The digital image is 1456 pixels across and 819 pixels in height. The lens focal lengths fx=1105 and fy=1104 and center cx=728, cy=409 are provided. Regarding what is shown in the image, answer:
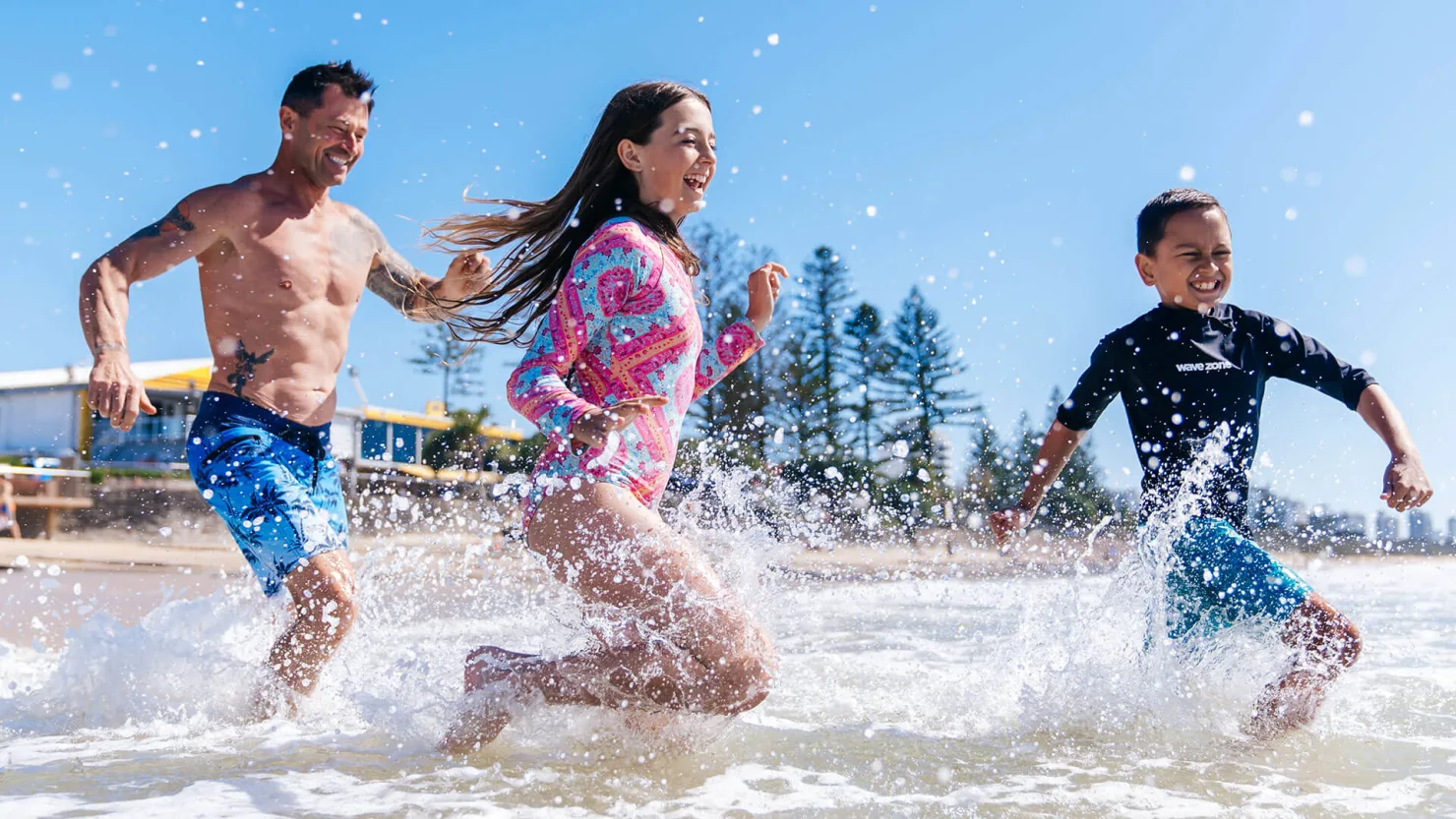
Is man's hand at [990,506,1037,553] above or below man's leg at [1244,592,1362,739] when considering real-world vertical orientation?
above

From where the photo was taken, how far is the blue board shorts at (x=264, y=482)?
3312 mm

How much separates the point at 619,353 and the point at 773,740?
126 cm

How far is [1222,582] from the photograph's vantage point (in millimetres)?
3219

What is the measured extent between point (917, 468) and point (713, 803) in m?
36.7

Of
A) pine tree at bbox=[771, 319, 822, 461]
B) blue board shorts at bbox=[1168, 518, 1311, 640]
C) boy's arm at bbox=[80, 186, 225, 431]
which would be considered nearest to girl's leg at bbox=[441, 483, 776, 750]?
boy's arm at bbox=[80, 186, 225, 431]

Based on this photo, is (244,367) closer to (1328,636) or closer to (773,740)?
(773,740)

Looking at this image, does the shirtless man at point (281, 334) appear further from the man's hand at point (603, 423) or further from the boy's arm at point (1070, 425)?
the boy's arm at point (1070, 425)

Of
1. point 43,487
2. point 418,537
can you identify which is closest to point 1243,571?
point 418,537

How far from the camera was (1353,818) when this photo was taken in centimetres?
235

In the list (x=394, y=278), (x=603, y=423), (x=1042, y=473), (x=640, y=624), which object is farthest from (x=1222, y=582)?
(x=394, y=278)

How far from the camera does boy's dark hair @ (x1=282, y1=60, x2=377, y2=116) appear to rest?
3.83 meters

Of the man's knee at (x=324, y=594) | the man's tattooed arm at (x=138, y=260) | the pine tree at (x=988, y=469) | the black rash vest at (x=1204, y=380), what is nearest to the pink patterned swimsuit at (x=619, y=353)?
the man's knee at (x=324, y=594)

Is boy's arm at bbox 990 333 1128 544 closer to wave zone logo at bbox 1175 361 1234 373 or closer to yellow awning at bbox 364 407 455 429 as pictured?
wave zone logo at bbox 1175 361 1234 373

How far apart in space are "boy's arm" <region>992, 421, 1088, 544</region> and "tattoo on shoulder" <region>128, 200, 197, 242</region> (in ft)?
9.22
